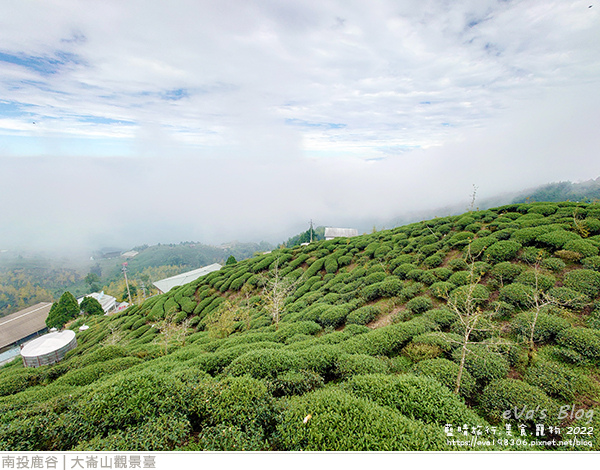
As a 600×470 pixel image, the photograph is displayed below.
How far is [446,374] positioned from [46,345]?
18445mm

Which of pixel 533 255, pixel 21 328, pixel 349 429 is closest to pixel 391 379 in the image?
pixel 349 429

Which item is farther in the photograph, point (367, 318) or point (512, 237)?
point (512, 237)

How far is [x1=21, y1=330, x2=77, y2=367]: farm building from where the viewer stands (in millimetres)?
11812

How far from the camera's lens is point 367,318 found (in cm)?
871

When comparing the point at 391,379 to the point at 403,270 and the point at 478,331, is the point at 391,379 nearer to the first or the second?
the point at 478,331

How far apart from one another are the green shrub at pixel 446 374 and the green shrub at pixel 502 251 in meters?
6.35

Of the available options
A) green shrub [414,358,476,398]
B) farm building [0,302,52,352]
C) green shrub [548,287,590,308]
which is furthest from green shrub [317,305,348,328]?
farm building [0,302,52,352]

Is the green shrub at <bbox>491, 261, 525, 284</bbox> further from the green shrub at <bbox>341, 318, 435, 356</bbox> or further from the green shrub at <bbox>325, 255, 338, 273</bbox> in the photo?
the green shrub at <bbox>325, 255, 338, 273</bbox>

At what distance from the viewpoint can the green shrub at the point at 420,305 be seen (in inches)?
330

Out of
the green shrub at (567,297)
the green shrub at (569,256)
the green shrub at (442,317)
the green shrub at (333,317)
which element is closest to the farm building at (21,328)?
the green shrub at (333,317)

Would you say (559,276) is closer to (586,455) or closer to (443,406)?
(586,455)

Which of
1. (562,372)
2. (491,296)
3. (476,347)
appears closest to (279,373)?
(476,347)

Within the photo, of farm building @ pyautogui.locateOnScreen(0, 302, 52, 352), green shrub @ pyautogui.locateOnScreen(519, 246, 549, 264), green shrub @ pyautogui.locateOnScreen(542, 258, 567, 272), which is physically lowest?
farm building @ pyautogui.locateOnScreen(0, 302, 52, 352)

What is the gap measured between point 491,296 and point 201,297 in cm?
1906
